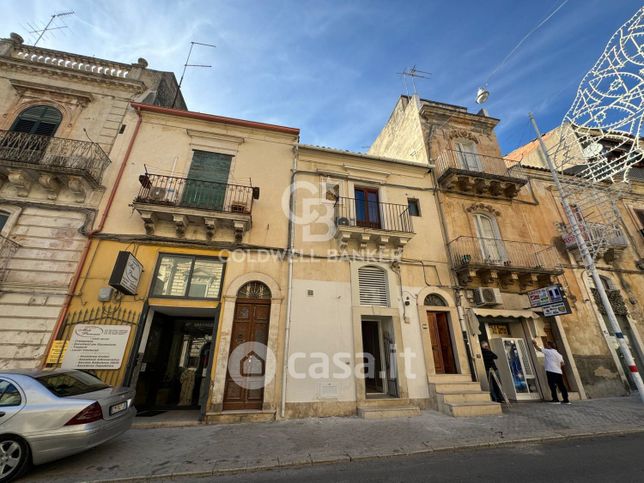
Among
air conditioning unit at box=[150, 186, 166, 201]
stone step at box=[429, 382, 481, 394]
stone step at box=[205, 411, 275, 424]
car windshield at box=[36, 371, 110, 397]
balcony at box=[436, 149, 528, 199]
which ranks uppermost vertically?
balcony at box=[436, 149, 528, 199]

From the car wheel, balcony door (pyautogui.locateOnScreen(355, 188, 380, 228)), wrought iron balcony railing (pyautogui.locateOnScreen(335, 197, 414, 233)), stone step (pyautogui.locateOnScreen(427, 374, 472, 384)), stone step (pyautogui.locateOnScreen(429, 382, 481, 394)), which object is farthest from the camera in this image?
balcony door (pyautogui.locateOnScreen(355, 188, 380, 228))

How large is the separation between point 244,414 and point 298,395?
1.45 metres

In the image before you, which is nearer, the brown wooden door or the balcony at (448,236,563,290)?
the brown wooden door

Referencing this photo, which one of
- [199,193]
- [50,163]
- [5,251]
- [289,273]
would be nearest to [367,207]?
[289,273]

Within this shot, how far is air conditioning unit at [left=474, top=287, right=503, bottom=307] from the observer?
Result: 898cm

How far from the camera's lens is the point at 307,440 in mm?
5121

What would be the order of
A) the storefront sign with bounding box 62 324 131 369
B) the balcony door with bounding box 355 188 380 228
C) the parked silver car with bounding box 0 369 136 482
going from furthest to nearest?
the balcony door with bounding box 355 188 380 228
the storefront sign with bounding box 62 324 131 369
the parked silver car with bounding box 0 369 136 482

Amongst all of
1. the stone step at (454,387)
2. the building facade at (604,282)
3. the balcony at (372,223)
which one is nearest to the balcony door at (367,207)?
the balcony at (372,223)

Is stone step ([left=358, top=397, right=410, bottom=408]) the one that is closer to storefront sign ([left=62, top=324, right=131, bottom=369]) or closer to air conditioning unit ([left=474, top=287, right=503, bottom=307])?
air conditioning unit ([left=474, top=287, right=503, bottom=307])

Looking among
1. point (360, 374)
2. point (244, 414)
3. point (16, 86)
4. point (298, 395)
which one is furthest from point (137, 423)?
point (16, 86)

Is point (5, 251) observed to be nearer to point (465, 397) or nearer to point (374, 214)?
point (374, 214)

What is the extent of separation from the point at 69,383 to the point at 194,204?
18.6ft

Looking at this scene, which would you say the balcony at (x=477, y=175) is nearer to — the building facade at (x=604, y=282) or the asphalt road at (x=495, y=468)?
the building facade at (x=604, y=282)

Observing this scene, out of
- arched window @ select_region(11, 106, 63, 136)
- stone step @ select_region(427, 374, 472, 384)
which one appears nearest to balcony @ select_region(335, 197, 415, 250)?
stone step @ select_region(427, 374, 472, 384)
